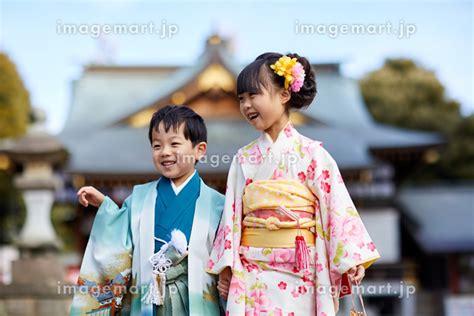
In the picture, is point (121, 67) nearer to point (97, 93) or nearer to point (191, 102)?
point (97, 93)

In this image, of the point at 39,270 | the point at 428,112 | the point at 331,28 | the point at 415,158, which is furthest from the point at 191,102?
the point at 428,112

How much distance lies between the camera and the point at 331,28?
8492 mm

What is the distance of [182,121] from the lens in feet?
13.9

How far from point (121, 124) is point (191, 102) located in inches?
88.1

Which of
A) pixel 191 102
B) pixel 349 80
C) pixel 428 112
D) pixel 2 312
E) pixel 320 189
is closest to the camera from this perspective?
pixel 320 189

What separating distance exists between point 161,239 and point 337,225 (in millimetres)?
972

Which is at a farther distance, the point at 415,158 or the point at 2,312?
the point at 415,158

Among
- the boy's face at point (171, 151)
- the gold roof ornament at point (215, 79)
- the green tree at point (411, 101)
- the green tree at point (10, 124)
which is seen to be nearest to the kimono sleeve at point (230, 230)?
the boy's face at point (171, 151)

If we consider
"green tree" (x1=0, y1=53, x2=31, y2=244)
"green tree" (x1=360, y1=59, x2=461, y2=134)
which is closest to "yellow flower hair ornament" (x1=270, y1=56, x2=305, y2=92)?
"green tree" (x1=0, y1=53, x2=31, y2=244)

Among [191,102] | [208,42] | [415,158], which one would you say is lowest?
[415,158]

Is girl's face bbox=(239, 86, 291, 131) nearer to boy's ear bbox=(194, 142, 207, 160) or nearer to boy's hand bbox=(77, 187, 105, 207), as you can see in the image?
boy's ear bbox=(194, 142, 207, 160)

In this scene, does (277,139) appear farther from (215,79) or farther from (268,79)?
(215,79)

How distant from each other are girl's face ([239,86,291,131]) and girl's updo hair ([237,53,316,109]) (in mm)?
28

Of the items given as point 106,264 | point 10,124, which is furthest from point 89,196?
point 10,124
